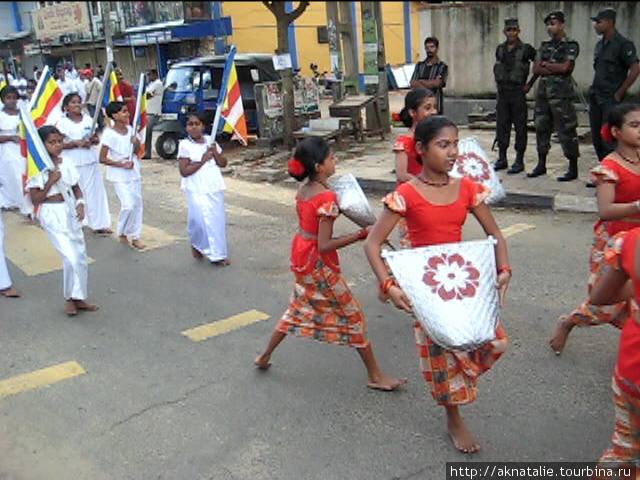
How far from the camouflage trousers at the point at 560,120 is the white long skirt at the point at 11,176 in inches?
271

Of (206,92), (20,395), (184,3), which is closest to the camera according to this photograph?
(20,395)

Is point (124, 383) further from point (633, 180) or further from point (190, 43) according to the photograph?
point (190, 43)

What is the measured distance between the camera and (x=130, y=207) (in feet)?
23.7

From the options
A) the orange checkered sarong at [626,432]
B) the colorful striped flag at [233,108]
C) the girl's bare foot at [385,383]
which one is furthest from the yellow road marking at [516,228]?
the orange checkered sarong at [626,432]

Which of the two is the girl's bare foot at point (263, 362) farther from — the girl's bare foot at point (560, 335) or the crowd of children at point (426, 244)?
the girl's bare foot at point (560, 335)

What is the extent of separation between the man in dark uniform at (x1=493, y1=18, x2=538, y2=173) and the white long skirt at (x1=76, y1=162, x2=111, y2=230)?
203 inches

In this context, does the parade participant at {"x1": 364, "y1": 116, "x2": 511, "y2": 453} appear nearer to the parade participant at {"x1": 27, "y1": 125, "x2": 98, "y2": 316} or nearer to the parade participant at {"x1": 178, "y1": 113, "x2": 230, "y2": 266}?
the parade participant at {"x1": 27, "y1": 125, "x2": 98, "y2": 316}

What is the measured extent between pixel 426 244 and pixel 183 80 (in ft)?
39.0

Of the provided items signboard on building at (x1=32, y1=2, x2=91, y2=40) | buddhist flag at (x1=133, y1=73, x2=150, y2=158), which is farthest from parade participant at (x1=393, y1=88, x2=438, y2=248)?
signboard on building at (x1=32, y1=2, x2=91, y2=40)

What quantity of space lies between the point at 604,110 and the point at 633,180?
4.68 metres

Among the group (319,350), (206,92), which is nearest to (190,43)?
(206,92)

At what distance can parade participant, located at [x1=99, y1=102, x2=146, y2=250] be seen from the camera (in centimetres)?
709

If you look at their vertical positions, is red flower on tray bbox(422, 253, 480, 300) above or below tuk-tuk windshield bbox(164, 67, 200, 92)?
below

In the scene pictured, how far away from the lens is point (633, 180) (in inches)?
134
